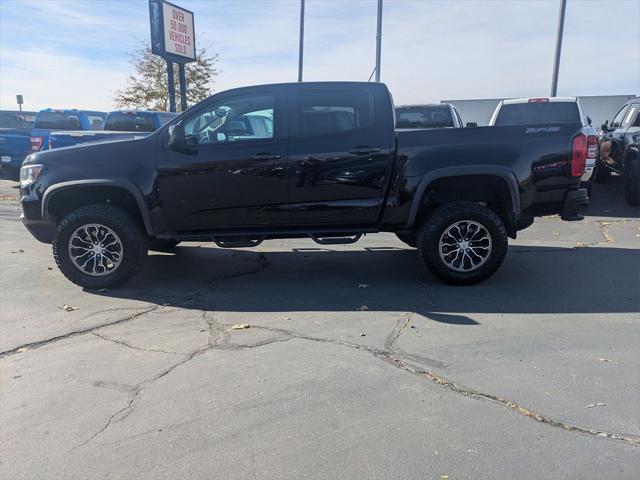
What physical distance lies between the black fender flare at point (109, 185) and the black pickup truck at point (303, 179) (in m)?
0.01

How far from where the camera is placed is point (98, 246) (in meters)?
5.70

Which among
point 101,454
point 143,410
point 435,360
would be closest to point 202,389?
point 143,410

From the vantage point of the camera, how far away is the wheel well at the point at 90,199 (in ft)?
18.4

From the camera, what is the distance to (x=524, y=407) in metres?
3.19

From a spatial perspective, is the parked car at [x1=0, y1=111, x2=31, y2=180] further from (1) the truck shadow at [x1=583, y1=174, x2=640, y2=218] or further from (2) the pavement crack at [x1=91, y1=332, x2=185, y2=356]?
(1) the truck shadow at [x1=583, y1=174, x2=640, y2=218]

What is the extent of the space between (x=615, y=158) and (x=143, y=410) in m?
11.3

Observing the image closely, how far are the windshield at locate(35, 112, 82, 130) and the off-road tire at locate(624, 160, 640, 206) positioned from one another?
1352 cm

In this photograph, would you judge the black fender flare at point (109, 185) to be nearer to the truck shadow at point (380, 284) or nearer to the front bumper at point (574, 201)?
the truck shadow at point (380, 284)

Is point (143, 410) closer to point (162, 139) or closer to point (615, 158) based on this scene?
point (162, 139)

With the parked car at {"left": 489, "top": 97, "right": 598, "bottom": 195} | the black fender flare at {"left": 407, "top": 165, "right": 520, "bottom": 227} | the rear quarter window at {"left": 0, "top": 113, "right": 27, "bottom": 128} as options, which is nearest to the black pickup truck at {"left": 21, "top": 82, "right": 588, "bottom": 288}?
the black fender flare at {"left": 407, "top": 165, "right": 520, "bottom": 227}

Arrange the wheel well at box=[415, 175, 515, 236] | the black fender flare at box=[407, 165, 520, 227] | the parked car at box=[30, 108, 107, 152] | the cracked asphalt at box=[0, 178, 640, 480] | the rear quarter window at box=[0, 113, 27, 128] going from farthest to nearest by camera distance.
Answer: the rear quarter window at box=[0, 113, 27, 128] < the parked car at box=[30, 108, 107, 152] < the wheel well at box=[415, 175, 515, 236] < the black fender flare at box=[407, 165, 520, 227] < the cracked asphalt at box=[0, 178, 640, 480]

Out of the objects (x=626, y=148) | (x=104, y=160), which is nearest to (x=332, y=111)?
(x=104, y=160)

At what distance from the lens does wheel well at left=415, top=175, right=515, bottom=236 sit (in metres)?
5.54

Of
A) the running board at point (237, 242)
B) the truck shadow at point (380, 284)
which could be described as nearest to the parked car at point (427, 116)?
the truck shadow at point (380, 284)
